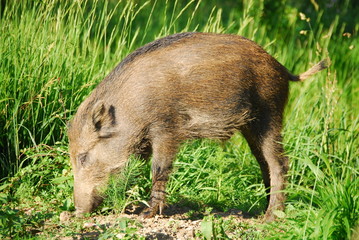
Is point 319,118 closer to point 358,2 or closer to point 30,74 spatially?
point 30,74

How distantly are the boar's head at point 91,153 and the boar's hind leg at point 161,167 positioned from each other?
332 millimetres

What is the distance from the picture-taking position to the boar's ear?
4.64 m

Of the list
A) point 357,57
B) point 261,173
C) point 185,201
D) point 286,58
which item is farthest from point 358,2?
point 185,201

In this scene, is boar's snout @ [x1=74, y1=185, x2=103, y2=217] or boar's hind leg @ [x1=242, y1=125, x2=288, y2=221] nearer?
boar's snout @ [x1=74, y1=185, x2=103, y2=217]

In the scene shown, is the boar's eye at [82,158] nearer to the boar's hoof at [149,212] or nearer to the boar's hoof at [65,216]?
the boar's hoof at [65,216]

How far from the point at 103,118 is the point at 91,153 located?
34 centimetres

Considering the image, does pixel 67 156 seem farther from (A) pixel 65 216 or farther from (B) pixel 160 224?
(B) pixel 160 224

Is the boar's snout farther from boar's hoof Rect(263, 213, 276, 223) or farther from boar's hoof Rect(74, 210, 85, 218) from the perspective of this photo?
boar's hoof Rect(263, 213, 276, 223)

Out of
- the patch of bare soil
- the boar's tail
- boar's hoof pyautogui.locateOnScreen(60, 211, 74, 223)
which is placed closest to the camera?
the patch of bare soil

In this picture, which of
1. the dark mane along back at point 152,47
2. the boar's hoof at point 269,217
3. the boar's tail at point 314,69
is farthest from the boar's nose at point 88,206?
the boar's tail at point 314,69

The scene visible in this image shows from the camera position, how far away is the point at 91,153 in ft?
Answer: 15.9

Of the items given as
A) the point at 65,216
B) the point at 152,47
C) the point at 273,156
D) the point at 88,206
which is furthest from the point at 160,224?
the point at 152,47

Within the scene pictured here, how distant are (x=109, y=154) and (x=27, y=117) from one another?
1037 mm

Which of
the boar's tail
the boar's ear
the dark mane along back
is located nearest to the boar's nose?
the boar's ear
